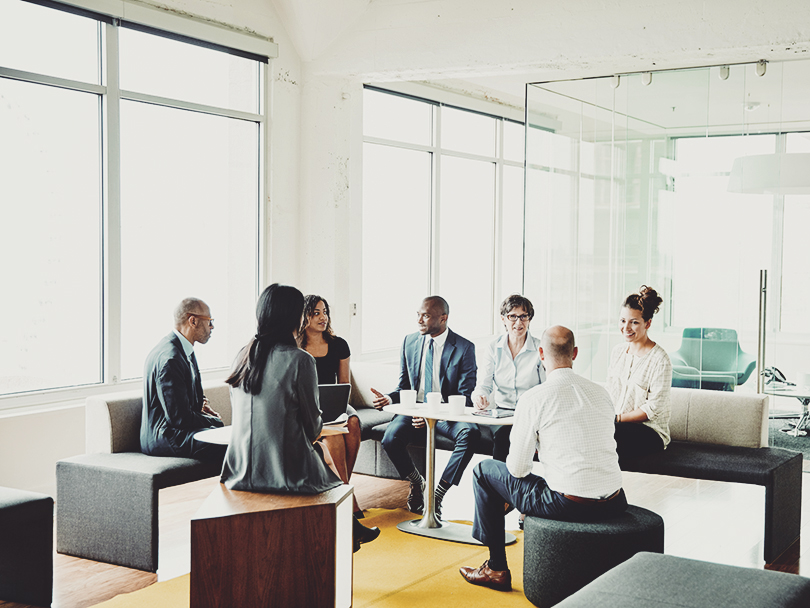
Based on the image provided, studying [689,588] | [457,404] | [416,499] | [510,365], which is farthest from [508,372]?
[689,588]

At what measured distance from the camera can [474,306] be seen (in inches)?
417

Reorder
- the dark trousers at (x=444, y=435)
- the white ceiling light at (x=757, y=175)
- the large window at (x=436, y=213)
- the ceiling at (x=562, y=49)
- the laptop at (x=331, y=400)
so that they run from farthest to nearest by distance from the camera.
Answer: the large window at (x=436, y=213), the white ceiling light at (x=757, y=175), the ceiling at (x=562, y=49), the dark trousers at (x=444, y=435), the laptop at (x=331, y=400)

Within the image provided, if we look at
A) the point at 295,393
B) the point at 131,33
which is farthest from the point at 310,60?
the point at 295,393

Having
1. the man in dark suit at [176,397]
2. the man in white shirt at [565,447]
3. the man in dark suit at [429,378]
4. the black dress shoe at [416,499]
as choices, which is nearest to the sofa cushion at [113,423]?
the man in dark suit at [176,397]

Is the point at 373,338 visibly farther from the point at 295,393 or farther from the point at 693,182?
the point at 295,393

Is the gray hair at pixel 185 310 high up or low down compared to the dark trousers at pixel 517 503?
up

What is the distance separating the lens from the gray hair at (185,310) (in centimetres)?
466

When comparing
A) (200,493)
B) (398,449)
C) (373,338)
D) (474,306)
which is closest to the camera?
(398,449)

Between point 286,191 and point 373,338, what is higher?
point 286,191

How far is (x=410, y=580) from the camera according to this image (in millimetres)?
4066

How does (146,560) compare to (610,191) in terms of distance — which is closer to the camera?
(146,560)

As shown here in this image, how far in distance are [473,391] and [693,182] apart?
2.46 meters

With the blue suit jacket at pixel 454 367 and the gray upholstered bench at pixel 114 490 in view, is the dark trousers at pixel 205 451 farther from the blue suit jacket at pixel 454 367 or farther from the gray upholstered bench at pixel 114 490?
the blue suit jacket at pixel 454 367

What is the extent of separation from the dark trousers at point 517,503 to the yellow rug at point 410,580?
0.27 metres
